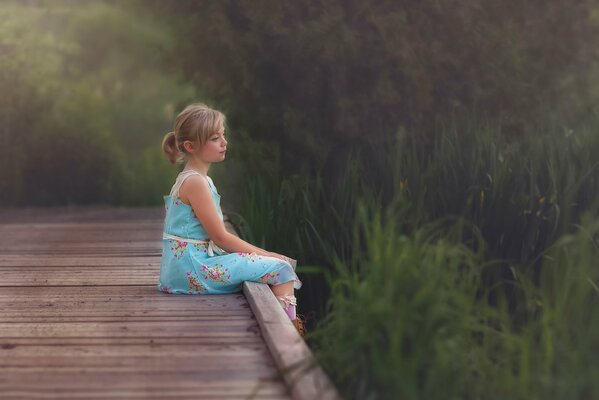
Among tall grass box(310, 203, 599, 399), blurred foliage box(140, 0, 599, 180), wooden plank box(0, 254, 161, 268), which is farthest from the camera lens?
blurred foliage box(140, 0, 599, 180)

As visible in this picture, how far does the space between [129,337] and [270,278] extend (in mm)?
1080

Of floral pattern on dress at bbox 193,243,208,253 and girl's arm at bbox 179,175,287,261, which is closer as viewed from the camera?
girl's arm at bbox 179,175,287,261

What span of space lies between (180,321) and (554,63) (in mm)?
5847

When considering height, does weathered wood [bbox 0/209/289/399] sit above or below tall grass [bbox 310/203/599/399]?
below

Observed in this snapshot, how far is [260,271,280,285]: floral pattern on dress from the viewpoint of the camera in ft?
17.5

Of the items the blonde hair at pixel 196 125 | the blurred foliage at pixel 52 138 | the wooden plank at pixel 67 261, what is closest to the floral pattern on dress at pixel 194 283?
the blonde hair at pixel 196 125

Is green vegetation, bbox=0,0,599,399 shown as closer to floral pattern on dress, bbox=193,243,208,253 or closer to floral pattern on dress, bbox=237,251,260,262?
floral pattern on dress, bbox=237,251,260,262

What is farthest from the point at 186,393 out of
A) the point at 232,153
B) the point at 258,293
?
the point at 232,153

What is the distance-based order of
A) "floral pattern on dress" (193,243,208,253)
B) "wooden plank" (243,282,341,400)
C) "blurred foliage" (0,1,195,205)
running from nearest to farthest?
"wooden plank" (243,282,341,400)
"floral pattern on dress" (193,243,208,253)
"blurred foliage" (0,1,195,205)

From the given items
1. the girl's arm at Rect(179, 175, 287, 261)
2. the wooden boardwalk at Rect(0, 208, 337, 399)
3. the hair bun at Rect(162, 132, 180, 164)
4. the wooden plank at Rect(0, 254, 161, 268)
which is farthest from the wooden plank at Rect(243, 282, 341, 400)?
the wooden plank at Rect(0, 254, 161, 268)

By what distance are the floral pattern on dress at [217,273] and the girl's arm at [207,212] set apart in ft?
0.32

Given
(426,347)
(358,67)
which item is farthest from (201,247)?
(358,67)

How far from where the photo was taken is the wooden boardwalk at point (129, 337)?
11.8 ft

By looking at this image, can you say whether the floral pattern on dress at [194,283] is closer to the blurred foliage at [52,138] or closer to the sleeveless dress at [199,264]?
the sleeveless dress at [199,264]
